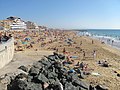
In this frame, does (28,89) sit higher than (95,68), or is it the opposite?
(28,89)

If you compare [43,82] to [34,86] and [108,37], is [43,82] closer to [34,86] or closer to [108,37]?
[34,86]

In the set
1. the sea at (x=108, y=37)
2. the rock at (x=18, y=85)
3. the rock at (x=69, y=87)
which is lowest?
the sea at (x=108, y=37)

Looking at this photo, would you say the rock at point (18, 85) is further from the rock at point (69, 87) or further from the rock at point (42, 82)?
the rock at point (69, 87)

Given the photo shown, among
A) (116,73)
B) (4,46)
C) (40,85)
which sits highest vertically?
(4,46)

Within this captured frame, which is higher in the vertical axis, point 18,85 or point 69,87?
point 18,85

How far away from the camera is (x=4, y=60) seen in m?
15.4

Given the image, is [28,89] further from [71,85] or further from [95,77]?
[95,77]

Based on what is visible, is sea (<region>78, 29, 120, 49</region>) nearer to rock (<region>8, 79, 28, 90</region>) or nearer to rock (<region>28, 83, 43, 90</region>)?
rock (<region>28, 83, 43, 90</region>)

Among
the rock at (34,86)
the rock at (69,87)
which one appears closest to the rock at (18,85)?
the rock at (34,86)

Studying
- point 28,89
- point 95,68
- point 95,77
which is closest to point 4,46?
point 28,89

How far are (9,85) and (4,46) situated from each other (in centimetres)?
568

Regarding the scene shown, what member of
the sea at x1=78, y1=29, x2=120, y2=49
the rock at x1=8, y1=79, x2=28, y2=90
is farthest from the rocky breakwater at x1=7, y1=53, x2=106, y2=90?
the sea at x1=78, y1=29, x2=120, y2=49

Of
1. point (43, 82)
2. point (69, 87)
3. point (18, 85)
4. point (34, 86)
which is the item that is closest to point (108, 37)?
point (69, 87)

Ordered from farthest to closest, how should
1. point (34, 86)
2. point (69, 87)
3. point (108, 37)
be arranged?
point (108, 37) < point (69, 87) < point (34, 86)
